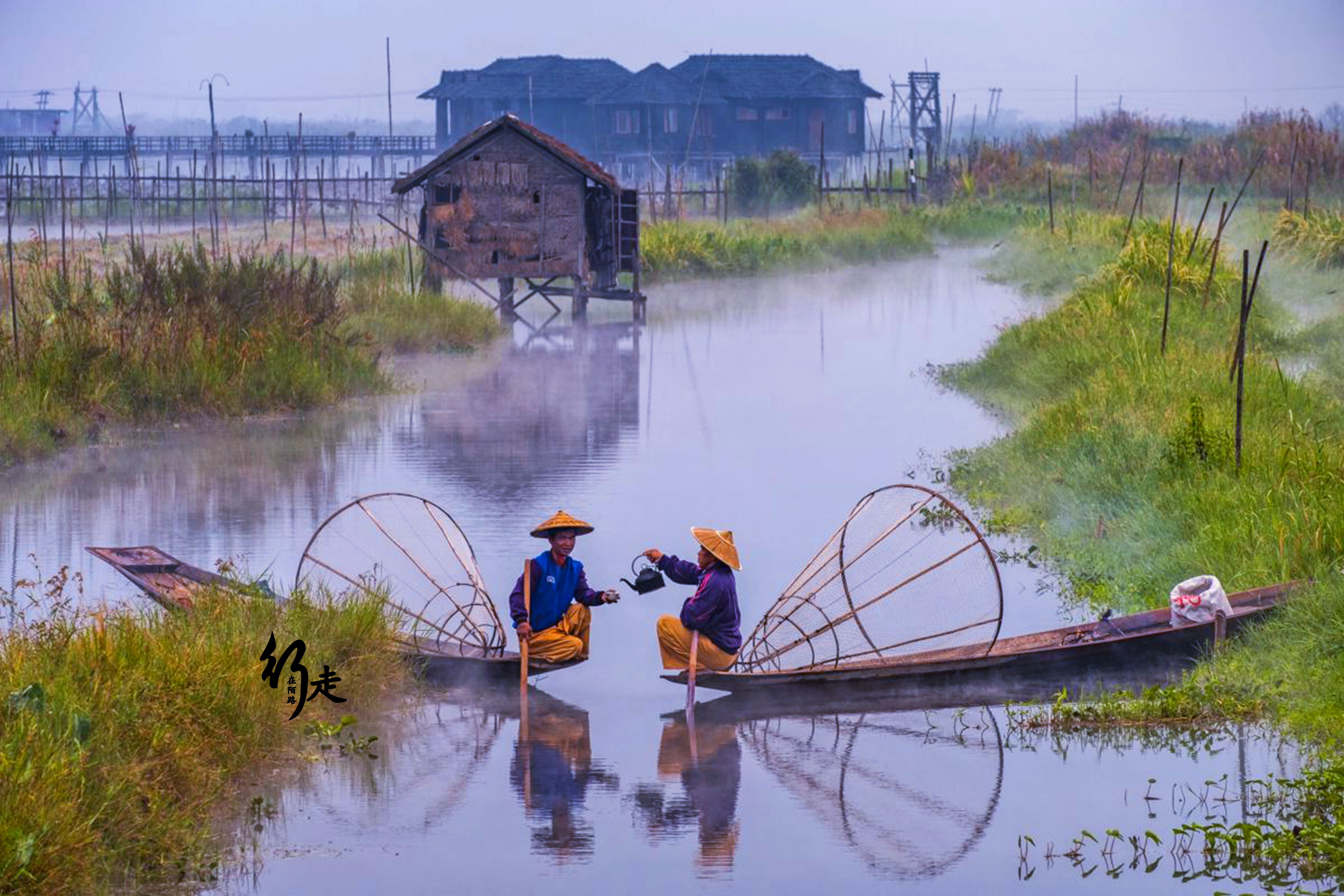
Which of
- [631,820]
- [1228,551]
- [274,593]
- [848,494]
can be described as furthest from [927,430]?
[631,820]

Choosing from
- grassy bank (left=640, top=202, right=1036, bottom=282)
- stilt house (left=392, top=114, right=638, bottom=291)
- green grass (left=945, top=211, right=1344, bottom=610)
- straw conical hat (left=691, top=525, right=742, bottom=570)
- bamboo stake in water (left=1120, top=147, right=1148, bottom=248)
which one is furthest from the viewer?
grassy bank (left=640, top=202, right=1036, bottom=282)

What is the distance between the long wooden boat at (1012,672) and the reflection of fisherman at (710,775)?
369mm

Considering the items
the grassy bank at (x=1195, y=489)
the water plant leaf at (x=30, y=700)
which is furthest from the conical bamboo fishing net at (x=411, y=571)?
the grassy bank at (x=1195, y=489)

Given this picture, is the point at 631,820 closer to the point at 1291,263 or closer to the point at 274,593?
the point at 274,593

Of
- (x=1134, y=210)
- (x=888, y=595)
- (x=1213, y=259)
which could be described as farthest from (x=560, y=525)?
(x=1134, y=210)

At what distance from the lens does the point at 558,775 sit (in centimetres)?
885

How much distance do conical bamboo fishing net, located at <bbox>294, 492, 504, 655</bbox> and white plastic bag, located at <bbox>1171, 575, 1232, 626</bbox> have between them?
142 inches

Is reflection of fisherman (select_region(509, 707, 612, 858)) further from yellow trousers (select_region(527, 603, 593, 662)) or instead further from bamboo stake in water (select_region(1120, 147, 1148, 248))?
bamboo stake in water (select_region(1120, 147, 1148, 248))

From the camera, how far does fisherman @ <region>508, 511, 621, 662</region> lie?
993cm

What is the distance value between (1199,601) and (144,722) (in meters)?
5.39

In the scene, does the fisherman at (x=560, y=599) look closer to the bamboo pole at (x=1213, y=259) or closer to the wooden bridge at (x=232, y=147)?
the bamboo pole at (x=1213, y=259)

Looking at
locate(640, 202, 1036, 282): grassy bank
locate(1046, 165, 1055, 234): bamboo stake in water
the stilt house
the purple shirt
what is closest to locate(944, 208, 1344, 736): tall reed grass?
the purple shirt

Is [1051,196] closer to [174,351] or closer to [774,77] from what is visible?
[174,351]

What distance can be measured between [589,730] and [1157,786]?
2828 mm
